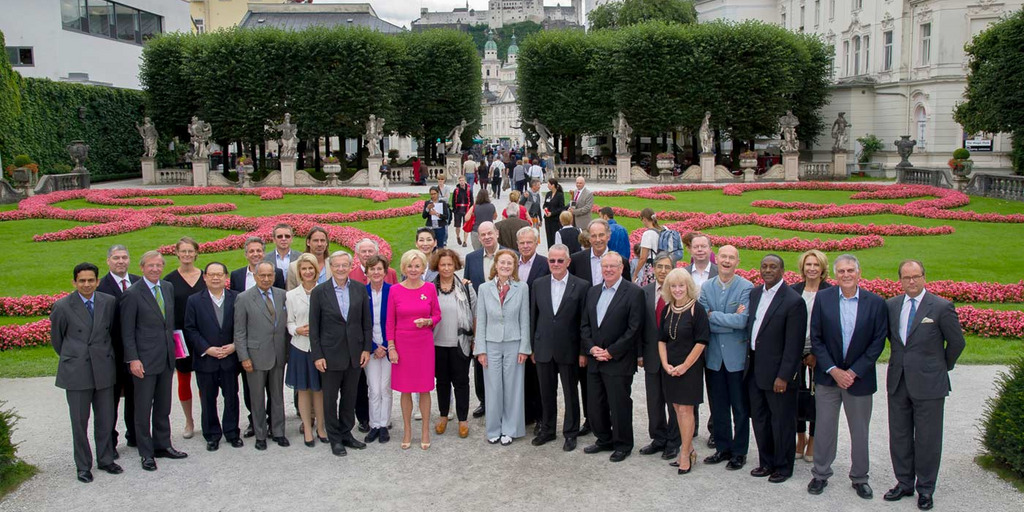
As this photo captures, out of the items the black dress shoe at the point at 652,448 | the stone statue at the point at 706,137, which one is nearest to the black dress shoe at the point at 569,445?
the black dress shoe at the point at 652,448

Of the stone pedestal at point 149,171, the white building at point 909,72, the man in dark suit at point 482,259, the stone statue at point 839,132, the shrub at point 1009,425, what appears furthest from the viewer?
the stone statue at point 839,132

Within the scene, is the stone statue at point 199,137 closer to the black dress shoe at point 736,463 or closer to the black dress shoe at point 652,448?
A: the black dress shoe at point 652,448

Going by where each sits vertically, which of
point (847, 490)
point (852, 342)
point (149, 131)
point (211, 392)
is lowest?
point (847, 490)

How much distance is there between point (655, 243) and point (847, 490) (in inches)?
204

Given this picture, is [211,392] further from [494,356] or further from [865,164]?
[865,164]

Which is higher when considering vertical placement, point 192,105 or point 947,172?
point 192,105

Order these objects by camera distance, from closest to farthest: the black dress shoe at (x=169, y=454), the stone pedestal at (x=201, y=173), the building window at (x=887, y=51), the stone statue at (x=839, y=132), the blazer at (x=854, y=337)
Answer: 1. the blazer at (x=854, y=337)
2. the black dress shoe at (x=169, y=454)
3. the stone pedestal at (x=201, y=173)
4. the stone statue at (x=839, y=132)
5. the building window at (x=887, y=51)

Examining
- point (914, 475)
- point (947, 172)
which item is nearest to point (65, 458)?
point (914, 475)

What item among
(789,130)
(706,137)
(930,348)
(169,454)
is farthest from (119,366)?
(789,130)

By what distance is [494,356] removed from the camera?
28.3 feet

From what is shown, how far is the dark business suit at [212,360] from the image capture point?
836cm

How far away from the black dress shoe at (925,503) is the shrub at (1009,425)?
95 cm

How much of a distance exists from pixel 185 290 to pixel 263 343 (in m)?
1.02

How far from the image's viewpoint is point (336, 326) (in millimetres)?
8289
